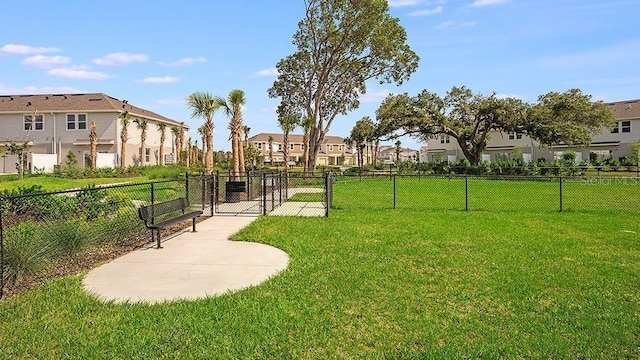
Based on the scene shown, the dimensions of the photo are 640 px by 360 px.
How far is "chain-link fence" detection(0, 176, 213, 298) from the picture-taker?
17.8 ft

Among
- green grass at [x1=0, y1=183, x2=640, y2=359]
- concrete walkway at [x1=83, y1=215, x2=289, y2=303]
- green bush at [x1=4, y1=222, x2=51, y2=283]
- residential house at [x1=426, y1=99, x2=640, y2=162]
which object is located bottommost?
green grass at [x1=0, y1=183, x2=640, y2=359]

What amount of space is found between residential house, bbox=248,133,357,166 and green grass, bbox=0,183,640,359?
73608 mm

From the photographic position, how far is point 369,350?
3525mm

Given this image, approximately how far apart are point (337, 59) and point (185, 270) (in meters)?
30.3

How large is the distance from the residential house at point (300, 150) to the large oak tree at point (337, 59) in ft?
141

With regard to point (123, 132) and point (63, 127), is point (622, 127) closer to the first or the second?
point (123, 132)

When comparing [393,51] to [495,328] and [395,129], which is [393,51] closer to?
[395,129]

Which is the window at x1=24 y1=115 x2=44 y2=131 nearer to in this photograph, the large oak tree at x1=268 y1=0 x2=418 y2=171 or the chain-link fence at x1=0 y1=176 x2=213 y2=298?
the large oak tree at x1=268 y1=0 x2=418 y2=171

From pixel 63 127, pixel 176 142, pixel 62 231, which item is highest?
pixel 63 127

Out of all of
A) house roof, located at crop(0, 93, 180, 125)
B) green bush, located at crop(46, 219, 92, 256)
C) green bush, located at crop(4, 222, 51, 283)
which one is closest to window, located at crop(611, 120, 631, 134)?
house roof, located at crop(0, 93, 180, 125)

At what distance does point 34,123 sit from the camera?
113ft

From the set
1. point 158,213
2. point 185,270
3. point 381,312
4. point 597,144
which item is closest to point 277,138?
point 597,144

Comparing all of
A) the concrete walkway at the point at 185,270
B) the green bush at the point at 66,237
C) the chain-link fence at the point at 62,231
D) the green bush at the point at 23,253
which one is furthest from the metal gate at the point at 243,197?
Result: the green bush at the point at 23,253

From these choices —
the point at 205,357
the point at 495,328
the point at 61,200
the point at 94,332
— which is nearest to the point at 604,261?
the point at 495,328
